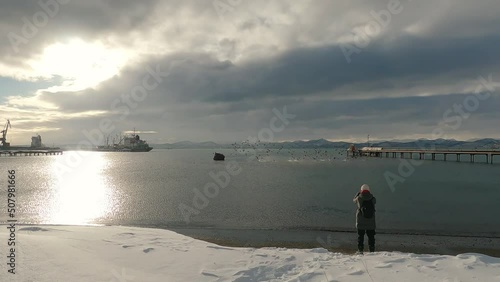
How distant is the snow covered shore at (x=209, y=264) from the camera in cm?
717

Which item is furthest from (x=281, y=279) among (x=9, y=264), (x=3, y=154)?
(x=3, y=154)

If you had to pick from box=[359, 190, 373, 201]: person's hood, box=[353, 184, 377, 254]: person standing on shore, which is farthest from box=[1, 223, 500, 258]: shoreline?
box=[359, 190, 373, 201]: person's hood

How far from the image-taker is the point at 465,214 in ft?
78.7

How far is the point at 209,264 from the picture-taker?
8.35 meters

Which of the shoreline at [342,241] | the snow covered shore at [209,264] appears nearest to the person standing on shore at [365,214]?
the snow covered shore at [209,264]

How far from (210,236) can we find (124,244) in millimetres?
7493

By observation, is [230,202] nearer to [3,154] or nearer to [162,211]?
[162,211]

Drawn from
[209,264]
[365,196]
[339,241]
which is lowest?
[339,241]

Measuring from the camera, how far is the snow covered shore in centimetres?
717

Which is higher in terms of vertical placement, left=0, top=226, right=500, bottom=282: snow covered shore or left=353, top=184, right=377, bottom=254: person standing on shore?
left=353, top=184, right=377, bottom=254: person standing on shore

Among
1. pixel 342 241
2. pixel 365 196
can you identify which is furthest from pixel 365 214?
pixel 342 241

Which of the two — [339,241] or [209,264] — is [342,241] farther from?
[209,264]

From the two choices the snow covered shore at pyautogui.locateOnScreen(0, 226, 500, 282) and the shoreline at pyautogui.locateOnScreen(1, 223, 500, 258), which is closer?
the snow covered shore at pyautogui.locateOnScreen(0, 226, 500, 282)

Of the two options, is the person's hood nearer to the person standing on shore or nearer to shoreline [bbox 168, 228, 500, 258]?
the person standing on shore
